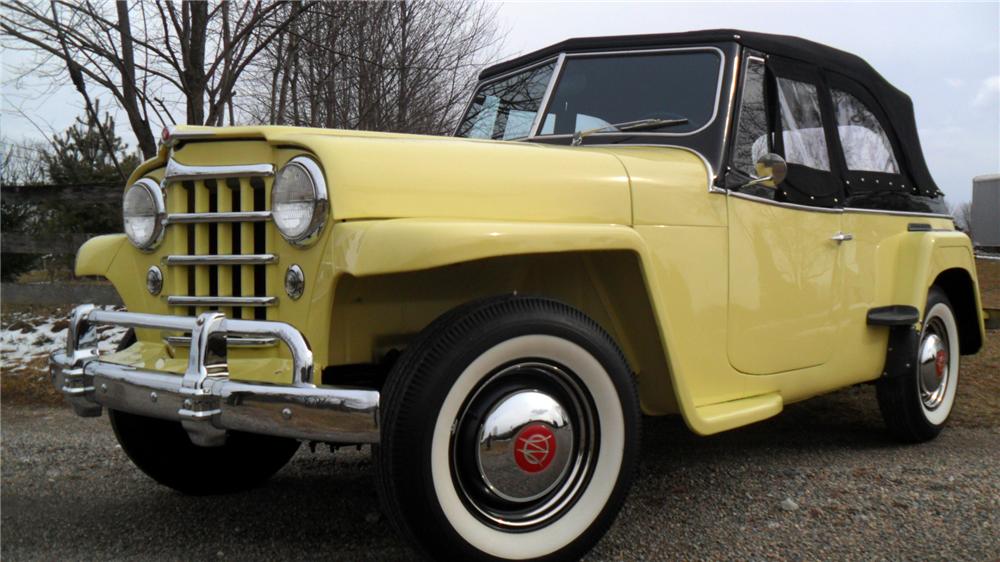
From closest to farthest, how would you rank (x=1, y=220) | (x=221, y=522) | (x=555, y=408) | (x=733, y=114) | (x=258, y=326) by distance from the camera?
1. (x=258, y=326)
2. (x=555, y=408)
3. (x=221, y=522)
4. (x=733, y=114)
5. (x=1, y=220)

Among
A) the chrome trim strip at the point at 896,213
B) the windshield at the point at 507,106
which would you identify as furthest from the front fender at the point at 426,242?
the chrome trim strip at the point at 896,213

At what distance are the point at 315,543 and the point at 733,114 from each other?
7.38 ft

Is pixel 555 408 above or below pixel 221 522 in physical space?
above

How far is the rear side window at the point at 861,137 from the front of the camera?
405 centimetres

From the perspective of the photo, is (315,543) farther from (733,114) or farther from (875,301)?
(875,301)

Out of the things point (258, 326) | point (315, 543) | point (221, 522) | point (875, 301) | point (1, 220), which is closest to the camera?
point (258, 326)

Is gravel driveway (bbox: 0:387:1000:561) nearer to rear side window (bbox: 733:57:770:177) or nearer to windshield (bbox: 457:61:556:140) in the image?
rear side window (bbox: 733:57:770:177)

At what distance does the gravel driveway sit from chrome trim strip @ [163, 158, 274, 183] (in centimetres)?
120

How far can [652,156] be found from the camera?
3.14 meters

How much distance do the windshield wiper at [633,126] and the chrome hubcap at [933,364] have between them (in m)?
1.90

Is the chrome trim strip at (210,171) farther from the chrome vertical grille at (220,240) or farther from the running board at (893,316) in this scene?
the running board at (893,316)

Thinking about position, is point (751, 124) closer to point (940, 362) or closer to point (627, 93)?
point (627, 93)

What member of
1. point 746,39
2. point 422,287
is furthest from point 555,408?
point 746,39

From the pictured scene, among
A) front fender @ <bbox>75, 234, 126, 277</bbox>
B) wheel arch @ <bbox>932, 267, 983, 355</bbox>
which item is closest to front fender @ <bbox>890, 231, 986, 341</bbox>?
wheel arch @ <bbox>932, 267, 983, 355</bbox>
